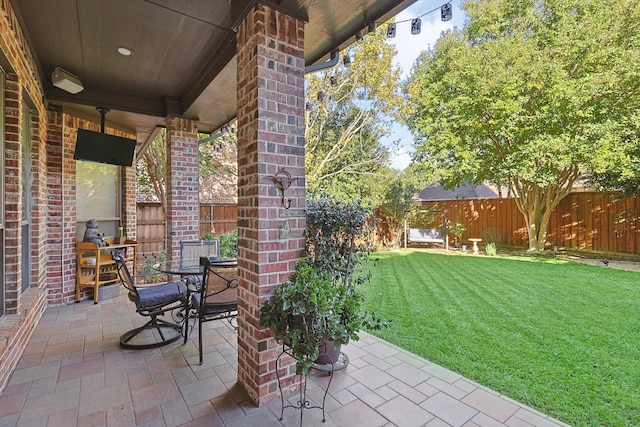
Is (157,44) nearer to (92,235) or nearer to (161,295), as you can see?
(161,295)

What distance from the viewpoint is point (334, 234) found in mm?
2441

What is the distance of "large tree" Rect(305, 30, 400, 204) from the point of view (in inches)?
339

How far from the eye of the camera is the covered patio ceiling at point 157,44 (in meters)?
2.19

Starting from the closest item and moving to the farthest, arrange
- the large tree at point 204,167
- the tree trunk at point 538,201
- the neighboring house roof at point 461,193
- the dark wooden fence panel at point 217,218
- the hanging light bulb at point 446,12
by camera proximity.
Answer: the hanging light bulb at point 446,12, the large tree at point 204,167, the tree trunk at point 538,201, the dark wooden fence panel at point 217,218, the neighboring house roof at point 461,193

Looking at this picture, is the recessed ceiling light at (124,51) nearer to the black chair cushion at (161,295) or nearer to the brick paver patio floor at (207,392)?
the black chair cushion at (161,295)

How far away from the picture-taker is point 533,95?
740cm

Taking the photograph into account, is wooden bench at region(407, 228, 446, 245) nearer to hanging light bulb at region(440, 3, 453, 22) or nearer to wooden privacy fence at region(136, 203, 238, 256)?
wooden privacy fence at region(136, 203, 238, 256)

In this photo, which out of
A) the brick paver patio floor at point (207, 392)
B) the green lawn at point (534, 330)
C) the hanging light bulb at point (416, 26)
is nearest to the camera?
the brick paver patio floor at point (207, 392)

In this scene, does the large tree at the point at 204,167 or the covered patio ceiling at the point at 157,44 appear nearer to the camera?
the covered patio ceiling at the point at 157,44

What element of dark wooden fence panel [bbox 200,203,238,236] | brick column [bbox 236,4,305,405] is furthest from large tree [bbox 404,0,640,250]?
brick column [bbox 236,4,305,405]

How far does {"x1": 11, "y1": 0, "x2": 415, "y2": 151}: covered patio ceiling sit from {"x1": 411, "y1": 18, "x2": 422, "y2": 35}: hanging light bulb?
1.48ft

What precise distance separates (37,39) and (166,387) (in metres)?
3.09

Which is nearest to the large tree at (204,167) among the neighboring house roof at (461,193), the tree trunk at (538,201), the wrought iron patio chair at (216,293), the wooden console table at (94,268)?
the wooden console table at (94,268)

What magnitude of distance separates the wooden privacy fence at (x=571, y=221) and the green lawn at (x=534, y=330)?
280 cm
